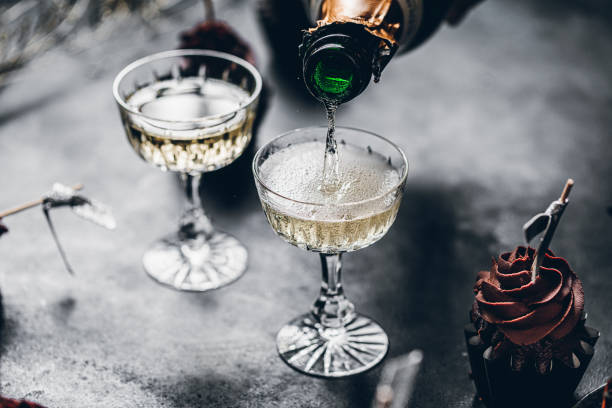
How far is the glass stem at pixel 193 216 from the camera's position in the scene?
3.23ft

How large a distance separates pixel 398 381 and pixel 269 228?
31cm

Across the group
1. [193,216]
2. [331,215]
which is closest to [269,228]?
[193,216]

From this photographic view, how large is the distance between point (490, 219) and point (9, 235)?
67 cm

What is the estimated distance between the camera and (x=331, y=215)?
0.71 metres

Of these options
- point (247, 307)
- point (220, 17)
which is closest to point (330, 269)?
point (247, 307)

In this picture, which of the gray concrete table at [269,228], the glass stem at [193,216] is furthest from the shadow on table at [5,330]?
the glass stem at [193,216]

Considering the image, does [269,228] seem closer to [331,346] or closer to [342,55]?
[331,346]

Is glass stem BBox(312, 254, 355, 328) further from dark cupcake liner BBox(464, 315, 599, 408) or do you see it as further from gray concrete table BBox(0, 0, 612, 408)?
dark cupcake liner BBox(464, 315, 599, 408)

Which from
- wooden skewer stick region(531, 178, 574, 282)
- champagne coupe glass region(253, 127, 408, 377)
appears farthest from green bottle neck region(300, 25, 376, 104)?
wooden skewer stick region(531, 178, 574, 282)

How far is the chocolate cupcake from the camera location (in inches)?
26.5

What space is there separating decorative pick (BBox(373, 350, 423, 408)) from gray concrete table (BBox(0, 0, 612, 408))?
0.01 metres

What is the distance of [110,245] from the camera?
98 cm

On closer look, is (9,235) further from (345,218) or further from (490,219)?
(490,219)

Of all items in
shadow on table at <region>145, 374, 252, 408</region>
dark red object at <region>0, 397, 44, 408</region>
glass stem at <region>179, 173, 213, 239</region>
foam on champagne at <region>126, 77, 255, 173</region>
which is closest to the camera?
dark red object at <region>0, 397, 44, 408</region>
